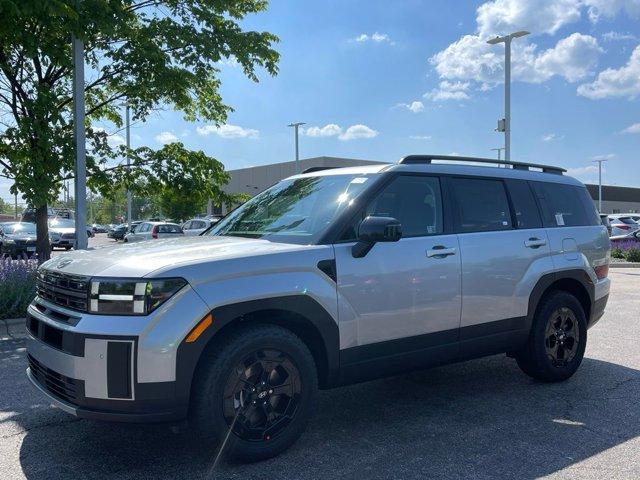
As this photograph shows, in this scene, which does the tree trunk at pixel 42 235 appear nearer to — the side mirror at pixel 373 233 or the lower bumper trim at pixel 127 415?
the lower bumper trim at pixel 127 415

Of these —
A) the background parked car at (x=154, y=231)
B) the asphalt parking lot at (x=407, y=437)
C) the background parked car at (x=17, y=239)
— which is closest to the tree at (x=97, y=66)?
the asphalt parking lot at (x=407, y=437)

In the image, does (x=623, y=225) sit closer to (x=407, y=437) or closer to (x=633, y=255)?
(x=633, y=255)

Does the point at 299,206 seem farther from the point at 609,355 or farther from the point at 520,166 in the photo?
the point at 609,355

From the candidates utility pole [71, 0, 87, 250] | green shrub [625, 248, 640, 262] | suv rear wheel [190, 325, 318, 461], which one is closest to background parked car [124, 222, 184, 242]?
utility pole [71, 0, 87, 250]

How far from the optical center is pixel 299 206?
14.2 feet

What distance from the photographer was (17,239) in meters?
20.1

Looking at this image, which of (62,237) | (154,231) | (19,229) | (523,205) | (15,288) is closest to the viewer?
(523,205)

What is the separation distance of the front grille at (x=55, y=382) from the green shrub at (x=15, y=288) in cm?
452

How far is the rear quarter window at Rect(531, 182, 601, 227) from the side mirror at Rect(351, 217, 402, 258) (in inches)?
84.9

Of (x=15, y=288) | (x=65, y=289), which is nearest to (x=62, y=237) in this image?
(x=15, y=288)

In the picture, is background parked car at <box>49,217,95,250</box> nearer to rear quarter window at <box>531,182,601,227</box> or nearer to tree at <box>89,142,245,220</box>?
tree at <box>89,142,245,220</box>

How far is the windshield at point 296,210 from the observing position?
398 cm

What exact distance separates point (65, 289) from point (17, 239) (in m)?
19.1

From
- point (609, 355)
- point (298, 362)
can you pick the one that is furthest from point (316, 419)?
point (609, 355)
